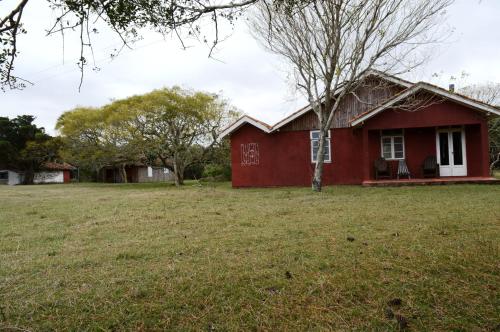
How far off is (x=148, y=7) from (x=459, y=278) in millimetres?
3978

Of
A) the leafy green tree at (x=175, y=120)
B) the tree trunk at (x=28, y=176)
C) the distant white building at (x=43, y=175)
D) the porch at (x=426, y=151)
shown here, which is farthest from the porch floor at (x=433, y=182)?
the distant white building at (x=43, y=175)

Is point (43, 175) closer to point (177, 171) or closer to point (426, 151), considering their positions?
point (177, 171)

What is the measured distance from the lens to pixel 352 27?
12953 mm

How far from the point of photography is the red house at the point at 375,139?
15.1 meters

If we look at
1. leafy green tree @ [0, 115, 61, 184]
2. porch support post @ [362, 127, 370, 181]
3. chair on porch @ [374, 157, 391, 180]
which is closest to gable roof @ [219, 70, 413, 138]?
porch support post @ [362, 127, 370, 181]

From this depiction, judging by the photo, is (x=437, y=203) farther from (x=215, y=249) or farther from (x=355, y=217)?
(x=215, y=249)

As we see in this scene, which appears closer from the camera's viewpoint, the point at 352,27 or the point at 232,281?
the point at 232,281

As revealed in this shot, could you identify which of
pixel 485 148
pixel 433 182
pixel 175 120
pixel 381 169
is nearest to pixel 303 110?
pixel 381 169

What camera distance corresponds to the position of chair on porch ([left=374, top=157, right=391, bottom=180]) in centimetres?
1655

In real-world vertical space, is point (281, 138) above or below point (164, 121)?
below

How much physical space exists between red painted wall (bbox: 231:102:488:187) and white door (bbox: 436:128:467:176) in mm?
257

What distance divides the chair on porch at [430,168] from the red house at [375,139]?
0.26 metres

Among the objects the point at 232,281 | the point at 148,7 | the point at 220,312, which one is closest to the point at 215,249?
the point at 232,281

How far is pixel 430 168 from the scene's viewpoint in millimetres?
16141
